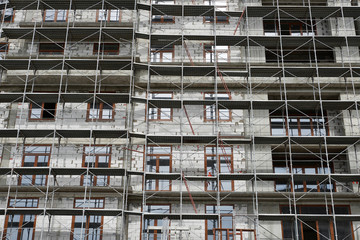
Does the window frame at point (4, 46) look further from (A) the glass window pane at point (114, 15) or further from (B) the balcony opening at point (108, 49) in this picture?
(A) the glass window pane at point (114, 15)

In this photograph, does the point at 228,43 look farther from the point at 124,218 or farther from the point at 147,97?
the point at 124,218

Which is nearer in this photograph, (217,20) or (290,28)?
(217,20)

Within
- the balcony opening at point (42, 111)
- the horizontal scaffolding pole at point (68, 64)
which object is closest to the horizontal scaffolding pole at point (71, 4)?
the horizontal scaffolding pole at point (68, 64)

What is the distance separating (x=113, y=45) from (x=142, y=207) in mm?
9809

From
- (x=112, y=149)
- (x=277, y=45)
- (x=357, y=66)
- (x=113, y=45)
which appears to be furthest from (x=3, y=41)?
(x=357, y=66)

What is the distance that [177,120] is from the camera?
2619 cm

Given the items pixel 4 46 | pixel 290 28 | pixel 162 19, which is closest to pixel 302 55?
pixel 290 28

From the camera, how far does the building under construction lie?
77.4 feet

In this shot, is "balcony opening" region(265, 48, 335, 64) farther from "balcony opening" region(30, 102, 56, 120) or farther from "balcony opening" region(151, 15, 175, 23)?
"balcony opening" region(30, 102, 56, 120)

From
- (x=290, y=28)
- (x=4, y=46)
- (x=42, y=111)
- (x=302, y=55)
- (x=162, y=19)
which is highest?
(x=162, y=19)

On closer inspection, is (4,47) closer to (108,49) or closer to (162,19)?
(108,49)

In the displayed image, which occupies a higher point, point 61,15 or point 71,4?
point 61,15

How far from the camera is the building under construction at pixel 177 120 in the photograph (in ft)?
77.4

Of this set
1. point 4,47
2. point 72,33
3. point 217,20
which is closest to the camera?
point 72,33
